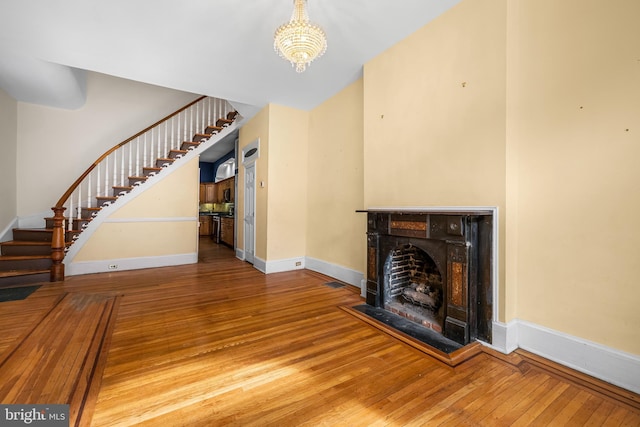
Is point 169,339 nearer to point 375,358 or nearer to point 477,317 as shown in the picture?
point 375,358

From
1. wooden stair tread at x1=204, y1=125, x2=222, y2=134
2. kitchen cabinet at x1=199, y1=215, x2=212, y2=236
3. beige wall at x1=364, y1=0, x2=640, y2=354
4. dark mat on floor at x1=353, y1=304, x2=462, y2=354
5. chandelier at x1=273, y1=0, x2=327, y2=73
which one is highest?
wooden stair tread at x1=204, y1=125, x2=222, y2=134

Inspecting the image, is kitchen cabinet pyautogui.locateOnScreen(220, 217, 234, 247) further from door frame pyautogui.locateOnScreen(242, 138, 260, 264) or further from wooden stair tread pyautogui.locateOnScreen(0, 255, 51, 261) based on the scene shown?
wooden stair tread pyautogui.locateOnScreen(0, 255, 51, 261)

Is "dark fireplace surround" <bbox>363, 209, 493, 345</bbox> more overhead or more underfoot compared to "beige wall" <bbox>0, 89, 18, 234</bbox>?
more underfoot

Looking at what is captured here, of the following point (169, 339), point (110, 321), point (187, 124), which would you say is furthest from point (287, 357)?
point (187, 124)

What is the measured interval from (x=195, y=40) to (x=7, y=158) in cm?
466

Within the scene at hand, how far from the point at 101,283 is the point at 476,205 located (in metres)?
5.25

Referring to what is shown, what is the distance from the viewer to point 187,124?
6137 millimetres

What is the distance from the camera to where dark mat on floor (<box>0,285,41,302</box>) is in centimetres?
333

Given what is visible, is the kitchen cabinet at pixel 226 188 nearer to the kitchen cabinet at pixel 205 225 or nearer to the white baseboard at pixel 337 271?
the kitchen cabinet at pixel 205 225

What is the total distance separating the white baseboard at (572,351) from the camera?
66.6 inches

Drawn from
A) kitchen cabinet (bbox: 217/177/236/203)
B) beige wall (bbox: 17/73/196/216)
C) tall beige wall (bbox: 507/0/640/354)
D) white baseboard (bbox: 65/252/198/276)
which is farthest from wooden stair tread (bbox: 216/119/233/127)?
tall beige wall (bbox: 507/0/640/354)

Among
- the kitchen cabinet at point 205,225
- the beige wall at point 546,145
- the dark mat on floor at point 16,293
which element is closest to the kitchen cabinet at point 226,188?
the kitchen cabinet at point 205,225

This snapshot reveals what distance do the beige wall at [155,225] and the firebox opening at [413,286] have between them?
4.49 meters

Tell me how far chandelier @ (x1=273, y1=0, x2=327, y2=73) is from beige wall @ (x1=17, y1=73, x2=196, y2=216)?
18.8 feet
